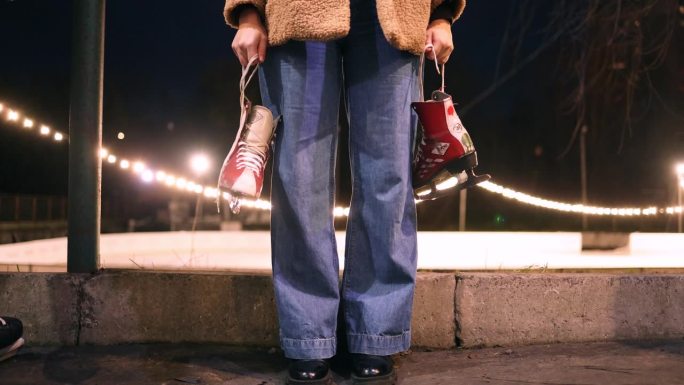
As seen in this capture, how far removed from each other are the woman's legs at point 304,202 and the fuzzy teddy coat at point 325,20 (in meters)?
0.08

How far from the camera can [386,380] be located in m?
1.77

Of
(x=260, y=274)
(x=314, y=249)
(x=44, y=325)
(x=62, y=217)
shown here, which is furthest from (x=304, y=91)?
(x=62, y=217)

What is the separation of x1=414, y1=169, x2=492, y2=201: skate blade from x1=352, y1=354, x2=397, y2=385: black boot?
22.2 inches

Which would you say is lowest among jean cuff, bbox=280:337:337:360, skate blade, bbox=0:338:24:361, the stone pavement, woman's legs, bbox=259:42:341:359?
the stone pavement

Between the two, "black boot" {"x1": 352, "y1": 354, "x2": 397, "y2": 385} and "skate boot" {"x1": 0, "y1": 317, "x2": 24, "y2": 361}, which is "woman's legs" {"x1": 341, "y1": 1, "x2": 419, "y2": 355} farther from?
"skate boot" {"x1": 0, "y1": 317, "x2": 24, "y2": 361}

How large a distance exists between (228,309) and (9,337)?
0.76 metres

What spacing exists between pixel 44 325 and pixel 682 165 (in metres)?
8.74

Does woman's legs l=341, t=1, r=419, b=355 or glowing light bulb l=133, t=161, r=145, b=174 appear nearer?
woman's legs l=341, t=1, r=419, b=355

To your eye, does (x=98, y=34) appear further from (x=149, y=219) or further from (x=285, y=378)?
(x=149, y=219)

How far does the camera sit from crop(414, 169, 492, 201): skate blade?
191 cm

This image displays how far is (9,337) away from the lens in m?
2.02

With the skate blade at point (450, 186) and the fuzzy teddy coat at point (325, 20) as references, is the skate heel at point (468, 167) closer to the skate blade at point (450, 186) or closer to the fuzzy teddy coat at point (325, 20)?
the skate blade at point (450, 186)

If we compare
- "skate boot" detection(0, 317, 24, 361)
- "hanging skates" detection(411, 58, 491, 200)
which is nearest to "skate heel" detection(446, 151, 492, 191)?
"hanging skates" detection(411, 58, 491, 200)

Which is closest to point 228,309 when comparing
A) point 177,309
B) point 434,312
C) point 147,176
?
point 177,309
